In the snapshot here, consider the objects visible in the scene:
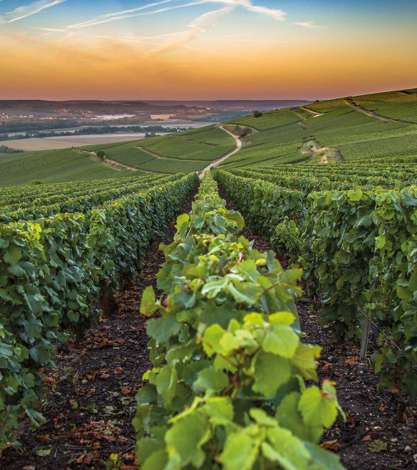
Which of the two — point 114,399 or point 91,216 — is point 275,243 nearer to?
point 91,216

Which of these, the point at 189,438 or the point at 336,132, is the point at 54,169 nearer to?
the point at 336,132

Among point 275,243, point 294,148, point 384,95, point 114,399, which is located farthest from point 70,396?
point 384,95

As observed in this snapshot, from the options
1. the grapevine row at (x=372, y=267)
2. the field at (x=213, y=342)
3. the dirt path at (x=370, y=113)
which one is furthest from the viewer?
the dirt path at (x=370, y=113)

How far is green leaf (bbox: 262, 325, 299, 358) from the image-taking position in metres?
1.72

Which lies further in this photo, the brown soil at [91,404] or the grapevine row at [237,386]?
the brown soil at [91,404]

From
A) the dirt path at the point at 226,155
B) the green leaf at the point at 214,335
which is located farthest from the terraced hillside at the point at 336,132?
the green leaf at the point at 214,335

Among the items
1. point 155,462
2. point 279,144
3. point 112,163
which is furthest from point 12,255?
point 112,163

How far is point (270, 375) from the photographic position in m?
1.85

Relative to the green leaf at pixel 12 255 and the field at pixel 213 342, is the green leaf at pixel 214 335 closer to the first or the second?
the field at pixel 213 342

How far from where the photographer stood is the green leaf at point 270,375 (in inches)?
72.8

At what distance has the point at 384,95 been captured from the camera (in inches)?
5586

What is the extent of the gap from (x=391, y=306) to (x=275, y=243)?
27.6 ft

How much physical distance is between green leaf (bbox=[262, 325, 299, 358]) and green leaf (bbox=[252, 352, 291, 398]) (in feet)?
0.27

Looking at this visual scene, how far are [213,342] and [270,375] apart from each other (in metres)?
0.24
